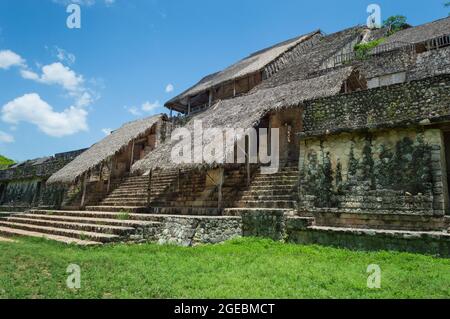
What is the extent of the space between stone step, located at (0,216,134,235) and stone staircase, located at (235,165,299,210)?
3332 mm

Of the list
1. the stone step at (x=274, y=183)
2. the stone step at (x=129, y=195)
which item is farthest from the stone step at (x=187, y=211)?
the stone step at (x=129, y=195)

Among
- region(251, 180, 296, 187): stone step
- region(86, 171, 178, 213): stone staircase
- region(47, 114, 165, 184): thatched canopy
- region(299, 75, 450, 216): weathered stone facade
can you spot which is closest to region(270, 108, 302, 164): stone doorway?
region(251, 180, 296, 187): stone step

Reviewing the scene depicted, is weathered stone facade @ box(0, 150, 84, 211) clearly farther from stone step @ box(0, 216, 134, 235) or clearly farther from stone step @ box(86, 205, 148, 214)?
stone step @ box(86, 205, 148, 214)

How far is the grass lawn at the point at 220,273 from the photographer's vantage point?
4.15 meters

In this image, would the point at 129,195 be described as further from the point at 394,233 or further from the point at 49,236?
the point at 394,233

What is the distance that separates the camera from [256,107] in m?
11.7

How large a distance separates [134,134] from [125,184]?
2.33 metres

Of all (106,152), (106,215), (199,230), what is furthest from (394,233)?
(106,152)

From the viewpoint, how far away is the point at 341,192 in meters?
8.09

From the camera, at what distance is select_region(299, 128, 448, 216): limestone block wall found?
22.9ft

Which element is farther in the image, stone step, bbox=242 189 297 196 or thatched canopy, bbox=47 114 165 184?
thatched canopy, bbox=47 114 165 184

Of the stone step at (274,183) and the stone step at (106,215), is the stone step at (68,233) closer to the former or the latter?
the stone step at (106,215)
